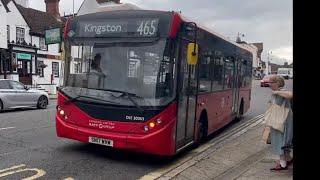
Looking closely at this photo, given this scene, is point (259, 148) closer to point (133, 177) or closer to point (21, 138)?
point (133, 177)

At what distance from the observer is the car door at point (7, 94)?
18013mm

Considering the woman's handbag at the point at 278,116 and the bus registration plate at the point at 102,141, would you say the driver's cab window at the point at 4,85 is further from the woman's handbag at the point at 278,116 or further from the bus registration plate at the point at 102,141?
the woman's handbag at the point at 278,116

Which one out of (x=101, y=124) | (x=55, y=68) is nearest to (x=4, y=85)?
(x=101, y=124)

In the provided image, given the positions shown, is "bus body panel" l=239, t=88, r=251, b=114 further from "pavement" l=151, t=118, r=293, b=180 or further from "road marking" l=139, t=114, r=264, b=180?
"pavement" l=151, t=118, r=293, b=180

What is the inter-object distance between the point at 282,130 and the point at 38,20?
4122 cm

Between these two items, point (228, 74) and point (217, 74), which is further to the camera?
point (228, 74)

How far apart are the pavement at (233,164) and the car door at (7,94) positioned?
11.0m

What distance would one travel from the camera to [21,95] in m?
18.8

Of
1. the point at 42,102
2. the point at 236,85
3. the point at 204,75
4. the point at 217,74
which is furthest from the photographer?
the point at 42,102

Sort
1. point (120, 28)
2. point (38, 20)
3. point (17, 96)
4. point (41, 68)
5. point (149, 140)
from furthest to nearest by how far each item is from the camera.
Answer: point (38, 20)
point (41, 68)
point (17, 96)
point (120, 28)
point (149, 140)

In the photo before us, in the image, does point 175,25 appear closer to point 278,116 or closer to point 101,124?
point 101,124

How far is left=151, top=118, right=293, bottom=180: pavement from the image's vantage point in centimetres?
704
